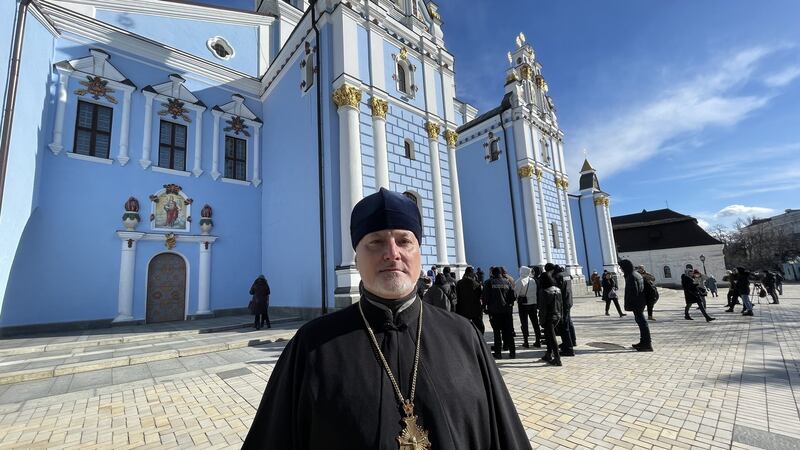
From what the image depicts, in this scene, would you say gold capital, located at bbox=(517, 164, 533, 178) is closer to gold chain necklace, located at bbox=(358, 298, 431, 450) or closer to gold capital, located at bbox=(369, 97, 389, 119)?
gold capital, located at bbox=(369, 97, 389, 119)

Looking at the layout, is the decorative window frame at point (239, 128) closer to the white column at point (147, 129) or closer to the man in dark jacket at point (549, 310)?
the white column at point (147, 129)

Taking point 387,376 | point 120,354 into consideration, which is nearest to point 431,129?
point 120,354

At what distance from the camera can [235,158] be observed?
15703mm

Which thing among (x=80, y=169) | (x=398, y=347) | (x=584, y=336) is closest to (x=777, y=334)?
(x=584, y=336)

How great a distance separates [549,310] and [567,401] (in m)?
2.20

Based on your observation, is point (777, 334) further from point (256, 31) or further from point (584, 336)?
point (256, 31)

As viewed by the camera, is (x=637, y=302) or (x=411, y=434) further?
(x=637, y=302)

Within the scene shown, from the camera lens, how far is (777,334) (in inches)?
312

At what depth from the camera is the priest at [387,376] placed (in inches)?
52.9

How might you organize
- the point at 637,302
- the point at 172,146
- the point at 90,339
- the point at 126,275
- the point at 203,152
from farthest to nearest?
the point at 203,152
the point at 172,146
the point at 126,275
the point at 90,339
the point at 637,302

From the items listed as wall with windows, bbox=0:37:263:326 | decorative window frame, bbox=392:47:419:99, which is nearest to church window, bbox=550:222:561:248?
decorative window frame, bbox=392:47:419:99

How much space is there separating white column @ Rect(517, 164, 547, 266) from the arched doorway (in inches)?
672

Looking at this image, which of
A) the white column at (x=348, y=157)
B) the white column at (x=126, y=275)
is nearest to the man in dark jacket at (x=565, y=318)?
the white column at (x=348, y=157)

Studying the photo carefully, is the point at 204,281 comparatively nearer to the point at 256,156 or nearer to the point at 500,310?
the point at 256,156
